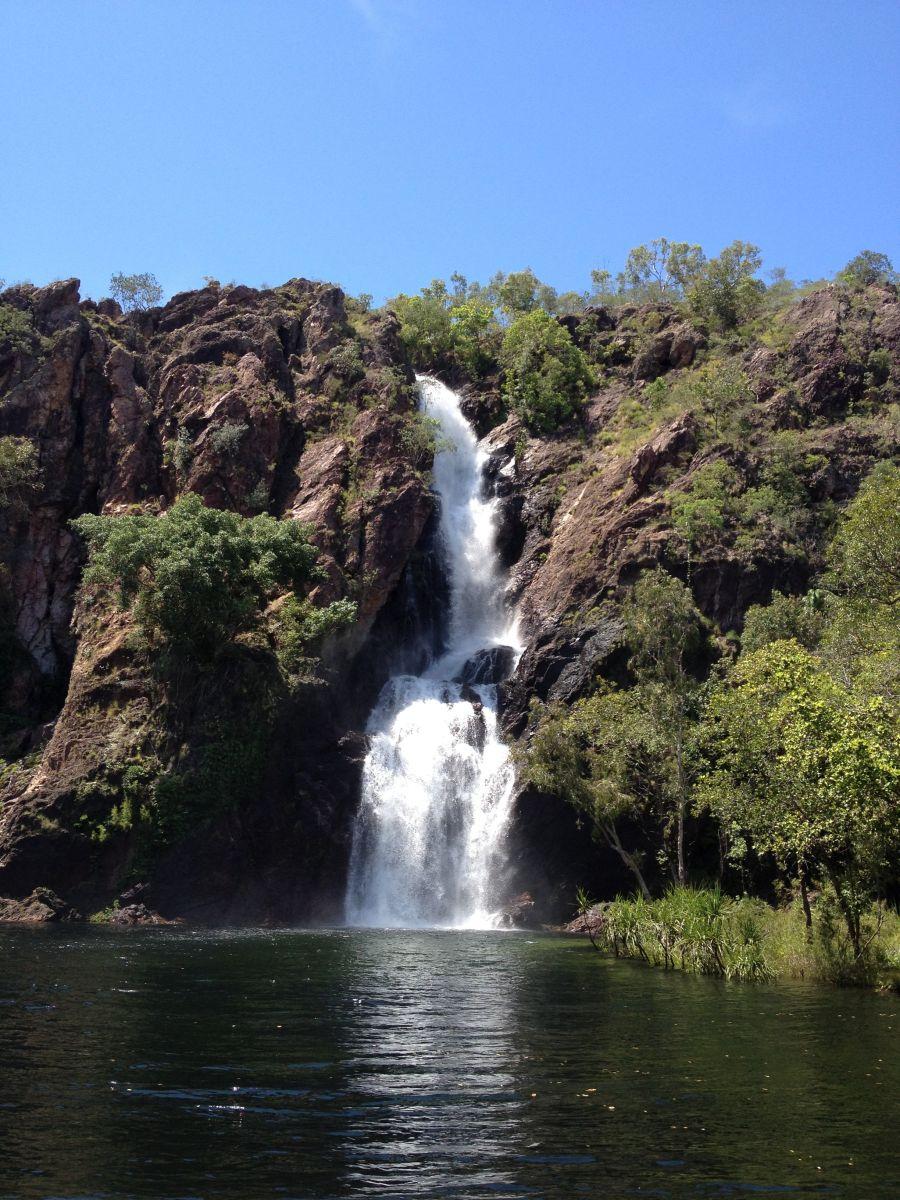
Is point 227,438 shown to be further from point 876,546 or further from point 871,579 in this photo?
point 876,546

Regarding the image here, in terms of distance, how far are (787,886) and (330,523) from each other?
30164mm

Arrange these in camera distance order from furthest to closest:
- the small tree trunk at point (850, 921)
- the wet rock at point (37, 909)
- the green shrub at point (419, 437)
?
1. the green shrub at point (419, 437)
2. the wet rock at point (37, 909)
3. the small tree trunk at point (850, 921)

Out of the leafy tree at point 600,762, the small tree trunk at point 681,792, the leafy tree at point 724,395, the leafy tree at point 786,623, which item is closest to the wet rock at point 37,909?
the leafy tree at point 600,762

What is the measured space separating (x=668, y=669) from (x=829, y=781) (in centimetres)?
1805

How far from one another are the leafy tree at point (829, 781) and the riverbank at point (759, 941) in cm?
56

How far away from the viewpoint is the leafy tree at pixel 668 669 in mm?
39312

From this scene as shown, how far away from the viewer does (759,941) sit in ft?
86.8

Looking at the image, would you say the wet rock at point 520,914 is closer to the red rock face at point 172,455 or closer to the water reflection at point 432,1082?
the red rock face at point 172,455

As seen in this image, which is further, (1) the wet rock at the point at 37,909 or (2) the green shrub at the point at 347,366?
(2) the green shrub at the point at 347,366

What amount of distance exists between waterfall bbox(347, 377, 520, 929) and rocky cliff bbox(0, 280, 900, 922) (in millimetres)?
1143

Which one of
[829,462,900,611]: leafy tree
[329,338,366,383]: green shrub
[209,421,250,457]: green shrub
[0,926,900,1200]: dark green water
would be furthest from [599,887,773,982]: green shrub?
[329,338,366,383]: green shrub

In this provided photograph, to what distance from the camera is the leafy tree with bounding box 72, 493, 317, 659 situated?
48.4 m

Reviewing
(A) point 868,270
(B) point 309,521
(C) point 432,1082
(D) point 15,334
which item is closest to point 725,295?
(A) point 868,270

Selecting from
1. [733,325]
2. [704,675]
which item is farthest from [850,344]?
[704,675]
